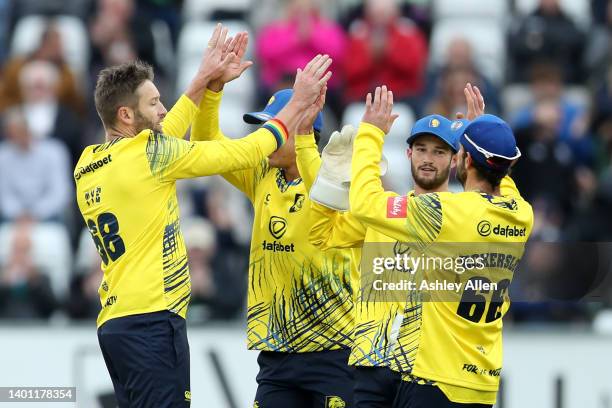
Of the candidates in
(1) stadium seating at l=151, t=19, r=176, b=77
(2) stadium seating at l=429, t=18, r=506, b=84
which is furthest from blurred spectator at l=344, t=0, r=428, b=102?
(1) stadium seating at l=151, t=19, r=176, b=77

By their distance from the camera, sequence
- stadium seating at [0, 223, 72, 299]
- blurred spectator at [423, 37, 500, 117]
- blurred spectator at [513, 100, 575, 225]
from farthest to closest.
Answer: blurred spectator at [423, 37, 500, 117] → blurred spectator at [513, 100, 575, 225] → stadium seating at [0, 223, 72, 299]

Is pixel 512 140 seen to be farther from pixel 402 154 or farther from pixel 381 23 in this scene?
pixel 381 23

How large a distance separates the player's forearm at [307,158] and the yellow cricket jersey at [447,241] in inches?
23.5

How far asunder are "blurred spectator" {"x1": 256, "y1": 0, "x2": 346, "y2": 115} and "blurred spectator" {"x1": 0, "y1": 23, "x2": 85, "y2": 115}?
2.01 metres

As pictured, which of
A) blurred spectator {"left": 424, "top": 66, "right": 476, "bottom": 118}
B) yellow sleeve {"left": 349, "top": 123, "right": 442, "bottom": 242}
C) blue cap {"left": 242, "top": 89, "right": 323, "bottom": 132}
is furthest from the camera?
blurred spectator {"left": 424, "top": 66, "right": 476, "bottom": 118}

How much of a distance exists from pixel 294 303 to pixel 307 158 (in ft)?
3.03

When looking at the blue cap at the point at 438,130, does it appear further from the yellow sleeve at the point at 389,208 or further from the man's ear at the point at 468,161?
the yellow sleeve at the point at 389,208

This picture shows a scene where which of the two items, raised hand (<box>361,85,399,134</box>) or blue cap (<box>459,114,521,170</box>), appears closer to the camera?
blue cap (<box>459,114,521,170</box>)

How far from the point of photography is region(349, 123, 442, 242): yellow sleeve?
6.32 meters

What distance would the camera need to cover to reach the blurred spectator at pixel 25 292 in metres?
11.0

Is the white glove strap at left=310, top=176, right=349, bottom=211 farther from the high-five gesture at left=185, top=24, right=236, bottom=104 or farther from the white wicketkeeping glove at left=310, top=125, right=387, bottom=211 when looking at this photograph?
the high-five gesture at left=185, top=24, right=236, bottom=104

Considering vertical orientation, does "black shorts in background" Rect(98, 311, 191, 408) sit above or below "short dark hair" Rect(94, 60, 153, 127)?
below

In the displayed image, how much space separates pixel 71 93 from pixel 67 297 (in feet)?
10.3

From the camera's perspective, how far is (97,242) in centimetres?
693
